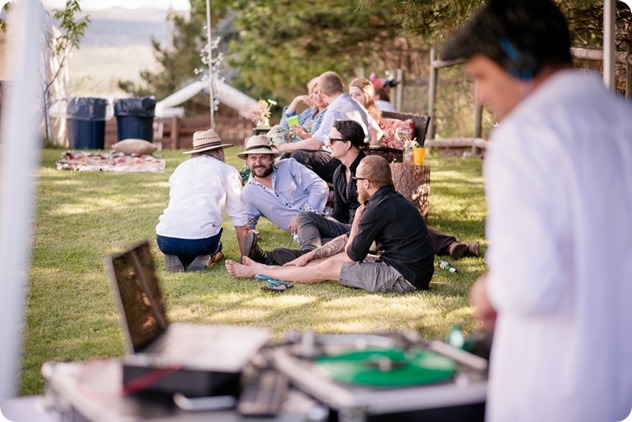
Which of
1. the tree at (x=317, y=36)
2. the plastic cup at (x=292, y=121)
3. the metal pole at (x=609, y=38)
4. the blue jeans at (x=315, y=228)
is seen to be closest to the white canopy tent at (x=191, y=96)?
the tree at (x=317, y=36)

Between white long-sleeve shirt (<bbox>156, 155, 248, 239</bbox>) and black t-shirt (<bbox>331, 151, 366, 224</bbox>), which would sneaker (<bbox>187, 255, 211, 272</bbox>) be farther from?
black t-shirt (<bbox>331, 151, 366, 224</bbox>)

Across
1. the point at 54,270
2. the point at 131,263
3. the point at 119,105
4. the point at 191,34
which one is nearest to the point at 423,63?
the point at 119,105

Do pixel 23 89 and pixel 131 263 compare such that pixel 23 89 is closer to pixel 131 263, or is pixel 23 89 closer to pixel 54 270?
pixel 131 263

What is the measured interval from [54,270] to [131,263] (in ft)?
13.4

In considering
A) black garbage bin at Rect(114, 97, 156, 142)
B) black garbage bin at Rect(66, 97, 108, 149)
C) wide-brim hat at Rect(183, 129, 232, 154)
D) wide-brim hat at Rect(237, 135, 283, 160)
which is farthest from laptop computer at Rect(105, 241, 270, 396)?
black garbage bin at Rect(114, 97, 156, 142)

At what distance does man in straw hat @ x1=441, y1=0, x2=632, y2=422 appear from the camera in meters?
2.10

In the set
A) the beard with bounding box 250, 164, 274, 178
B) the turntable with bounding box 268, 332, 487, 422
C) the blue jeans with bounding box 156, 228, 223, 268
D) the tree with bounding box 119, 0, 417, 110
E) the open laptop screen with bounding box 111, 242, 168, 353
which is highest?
the tree with bounding box 119, 0, 417, 110

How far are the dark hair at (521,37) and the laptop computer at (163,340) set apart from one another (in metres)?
1.15

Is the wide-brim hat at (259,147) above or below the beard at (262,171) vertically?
above

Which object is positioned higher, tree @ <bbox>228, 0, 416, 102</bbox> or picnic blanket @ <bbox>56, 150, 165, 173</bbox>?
tree @ <bbox>228, 0, 416, 102</bbox>

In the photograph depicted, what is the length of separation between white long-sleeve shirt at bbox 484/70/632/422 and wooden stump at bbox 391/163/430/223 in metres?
6.08

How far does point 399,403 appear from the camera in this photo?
2.22 metres

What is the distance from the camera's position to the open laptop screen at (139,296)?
2.69m

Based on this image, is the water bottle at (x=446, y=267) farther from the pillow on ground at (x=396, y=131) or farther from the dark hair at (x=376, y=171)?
the pillow on ground at (x=396, y=131)
